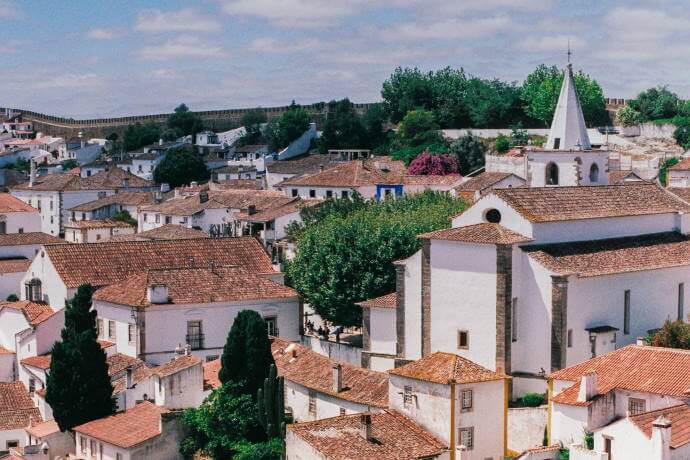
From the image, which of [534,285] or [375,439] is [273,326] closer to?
[534,285]

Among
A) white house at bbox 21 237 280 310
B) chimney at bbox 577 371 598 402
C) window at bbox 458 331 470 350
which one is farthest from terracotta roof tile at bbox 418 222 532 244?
white house at bbox 21 237 280 310

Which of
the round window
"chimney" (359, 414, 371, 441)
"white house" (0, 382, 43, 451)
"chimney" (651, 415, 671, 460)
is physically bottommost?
"white house" (0, 382, 43, 451)

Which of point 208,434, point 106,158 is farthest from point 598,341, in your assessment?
point 106,158

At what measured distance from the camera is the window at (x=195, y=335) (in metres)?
42.0

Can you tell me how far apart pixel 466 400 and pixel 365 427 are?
3.20 m

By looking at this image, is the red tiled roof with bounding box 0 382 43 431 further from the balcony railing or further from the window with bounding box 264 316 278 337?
the window with bounding box 264 316 278 337

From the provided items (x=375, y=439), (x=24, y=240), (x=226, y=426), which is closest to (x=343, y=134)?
(x=24, y=240)

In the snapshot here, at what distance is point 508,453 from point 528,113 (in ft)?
207

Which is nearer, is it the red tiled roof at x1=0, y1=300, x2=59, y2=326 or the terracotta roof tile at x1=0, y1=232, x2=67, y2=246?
the red tiled roof at x1=0, y1=300, x2=59, y2=326

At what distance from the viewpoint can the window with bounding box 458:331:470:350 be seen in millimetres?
35844

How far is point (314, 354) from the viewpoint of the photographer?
37.6m

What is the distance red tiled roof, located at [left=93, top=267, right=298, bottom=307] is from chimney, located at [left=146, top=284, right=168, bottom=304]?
0.51 feet

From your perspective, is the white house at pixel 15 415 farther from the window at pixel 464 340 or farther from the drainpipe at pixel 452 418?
the drainpipe at pixel 452 418

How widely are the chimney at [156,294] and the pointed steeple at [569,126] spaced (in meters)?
15.5
